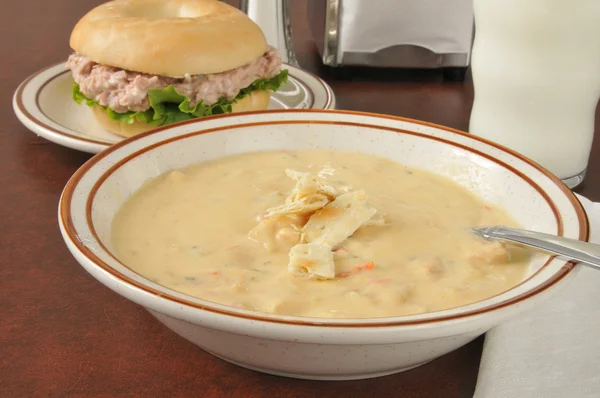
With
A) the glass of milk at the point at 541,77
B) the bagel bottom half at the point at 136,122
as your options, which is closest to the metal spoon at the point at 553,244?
the glass of milk at the point at 541,77

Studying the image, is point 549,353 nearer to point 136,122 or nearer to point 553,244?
point 553,244

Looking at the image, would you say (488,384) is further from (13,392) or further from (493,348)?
(13,392)

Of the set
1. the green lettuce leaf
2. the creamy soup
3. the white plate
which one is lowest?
the white plate

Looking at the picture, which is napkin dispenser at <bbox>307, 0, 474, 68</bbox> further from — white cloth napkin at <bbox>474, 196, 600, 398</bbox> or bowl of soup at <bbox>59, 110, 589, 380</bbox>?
white cloth napkin at <bbox>474, 196, 600, 398</bbox>

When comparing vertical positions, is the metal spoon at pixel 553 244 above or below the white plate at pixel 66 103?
above

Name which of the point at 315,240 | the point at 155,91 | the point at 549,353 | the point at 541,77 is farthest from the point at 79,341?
the point at 541,77

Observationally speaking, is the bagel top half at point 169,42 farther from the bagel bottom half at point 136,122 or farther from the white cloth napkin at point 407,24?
the white cloth napkin at point 407,24

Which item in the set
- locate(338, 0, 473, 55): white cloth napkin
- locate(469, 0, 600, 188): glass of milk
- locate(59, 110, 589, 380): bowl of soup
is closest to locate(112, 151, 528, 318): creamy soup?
locate(59, 110, 589, 380): bowl of soup
